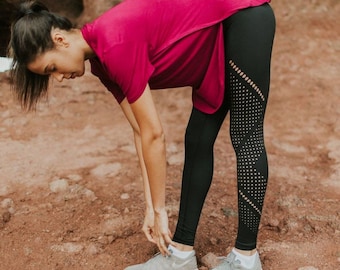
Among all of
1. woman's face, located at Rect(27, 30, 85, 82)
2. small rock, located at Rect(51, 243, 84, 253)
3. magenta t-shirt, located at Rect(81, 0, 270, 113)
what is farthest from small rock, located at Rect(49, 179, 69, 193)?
woman's face, located at Rect(27, 30, 85, 82)

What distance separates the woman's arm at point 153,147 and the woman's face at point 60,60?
8.1 inches

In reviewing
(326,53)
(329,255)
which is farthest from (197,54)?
(326,53)

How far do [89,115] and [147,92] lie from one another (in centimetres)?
197

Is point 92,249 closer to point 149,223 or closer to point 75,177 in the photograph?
point 149,223

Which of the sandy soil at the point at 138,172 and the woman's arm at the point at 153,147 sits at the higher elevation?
the woman's arm at the point at 153,147

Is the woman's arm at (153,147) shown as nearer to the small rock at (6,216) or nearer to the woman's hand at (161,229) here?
the woman's hand at (161,229)

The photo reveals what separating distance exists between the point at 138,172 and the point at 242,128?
43.0 inches

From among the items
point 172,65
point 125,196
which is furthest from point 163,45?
point 125,196

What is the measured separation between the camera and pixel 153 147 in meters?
1.50

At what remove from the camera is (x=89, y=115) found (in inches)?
133

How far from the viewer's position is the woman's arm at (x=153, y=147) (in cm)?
146

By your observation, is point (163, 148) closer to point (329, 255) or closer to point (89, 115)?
point (329, 255)

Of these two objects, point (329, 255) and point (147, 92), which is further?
point (329, 255)

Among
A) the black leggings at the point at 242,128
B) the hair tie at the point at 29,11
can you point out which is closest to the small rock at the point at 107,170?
the black leggings at the point at 242,128
